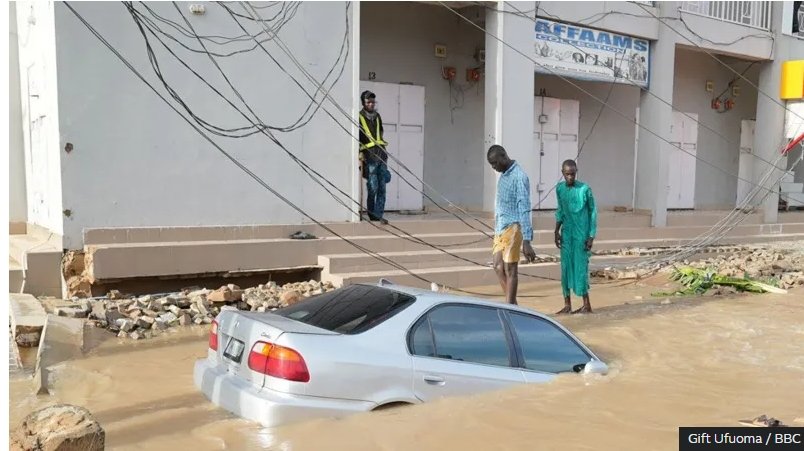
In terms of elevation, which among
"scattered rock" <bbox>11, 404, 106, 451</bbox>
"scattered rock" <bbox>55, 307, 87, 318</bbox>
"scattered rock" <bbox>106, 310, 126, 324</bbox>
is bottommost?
"scattered rock" <bbox>106, 310, 126, 324</bbox>

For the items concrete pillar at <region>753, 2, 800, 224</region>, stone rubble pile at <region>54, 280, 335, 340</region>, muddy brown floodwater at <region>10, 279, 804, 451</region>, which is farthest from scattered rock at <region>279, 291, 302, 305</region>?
concrete pillar at <region>753, 2, 800, 224</region>

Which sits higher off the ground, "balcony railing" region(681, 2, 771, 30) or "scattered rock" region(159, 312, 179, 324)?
"balcony railing" region(681, 2, 771, 30)

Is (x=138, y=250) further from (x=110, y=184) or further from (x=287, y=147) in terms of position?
(x=287, y=147)

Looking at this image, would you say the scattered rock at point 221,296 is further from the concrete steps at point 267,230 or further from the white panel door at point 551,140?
the white panel door at point 551,140

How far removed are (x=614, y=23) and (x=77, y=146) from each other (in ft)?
32.5

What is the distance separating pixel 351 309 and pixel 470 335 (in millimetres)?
804

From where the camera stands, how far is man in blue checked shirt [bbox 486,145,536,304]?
7.43 metres

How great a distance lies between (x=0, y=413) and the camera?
4082 mm

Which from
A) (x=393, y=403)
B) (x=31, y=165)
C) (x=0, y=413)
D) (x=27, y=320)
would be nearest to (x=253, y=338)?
(x=393, y=403)

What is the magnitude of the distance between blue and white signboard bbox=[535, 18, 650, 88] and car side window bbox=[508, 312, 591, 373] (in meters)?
8.28

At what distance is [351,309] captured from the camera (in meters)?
4.56

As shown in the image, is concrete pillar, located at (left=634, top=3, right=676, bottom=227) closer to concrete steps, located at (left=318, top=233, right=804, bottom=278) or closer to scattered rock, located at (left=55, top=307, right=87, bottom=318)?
concrete steps, located at (left=318, top=233, right=804, bottom=278)

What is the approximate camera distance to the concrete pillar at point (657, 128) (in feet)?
47.0

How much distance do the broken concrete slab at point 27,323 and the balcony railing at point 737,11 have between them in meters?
13.4
